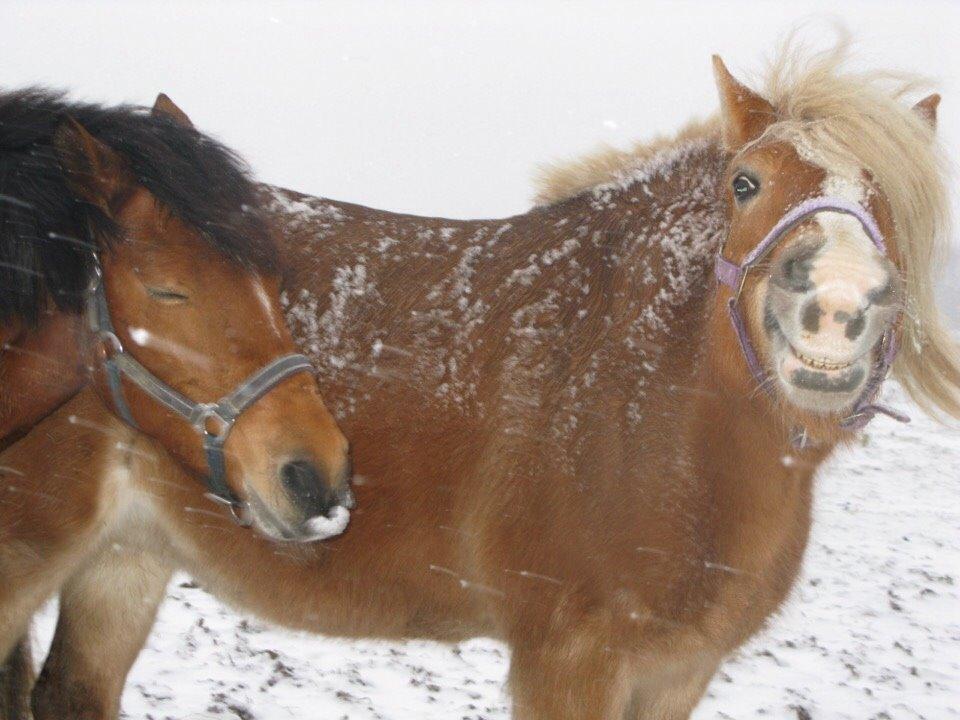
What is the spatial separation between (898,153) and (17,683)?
3.82m

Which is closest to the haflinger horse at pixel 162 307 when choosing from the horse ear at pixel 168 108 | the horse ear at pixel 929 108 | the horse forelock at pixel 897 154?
the horse ear at pixel 168 108

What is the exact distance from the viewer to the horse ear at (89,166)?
1.97 m

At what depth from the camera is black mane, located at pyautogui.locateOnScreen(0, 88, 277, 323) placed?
1.92 metres

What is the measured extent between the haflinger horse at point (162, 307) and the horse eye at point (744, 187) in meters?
1.47

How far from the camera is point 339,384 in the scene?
106 inches

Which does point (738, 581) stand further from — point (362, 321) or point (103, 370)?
point (103, 370)

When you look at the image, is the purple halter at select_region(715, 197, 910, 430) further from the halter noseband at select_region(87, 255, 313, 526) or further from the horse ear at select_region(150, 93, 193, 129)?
the horse ear at select_region(150, 93, 193, 129)

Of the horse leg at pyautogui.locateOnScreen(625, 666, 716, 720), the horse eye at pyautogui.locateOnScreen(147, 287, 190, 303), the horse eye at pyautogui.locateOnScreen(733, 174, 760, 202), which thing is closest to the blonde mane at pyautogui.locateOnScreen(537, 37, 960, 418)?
the horse eye at pyautogui.locateOnScreen(733, 174, 760, 202)

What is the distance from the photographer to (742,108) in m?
2.51

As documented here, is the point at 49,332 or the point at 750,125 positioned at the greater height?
the point at 750,125

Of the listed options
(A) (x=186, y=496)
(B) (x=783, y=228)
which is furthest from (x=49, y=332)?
(B) (x=783, y=228)

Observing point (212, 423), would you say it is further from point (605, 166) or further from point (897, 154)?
point (897, 154)

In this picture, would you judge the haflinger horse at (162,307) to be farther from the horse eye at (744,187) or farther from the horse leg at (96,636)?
the horse eye at (744,187)

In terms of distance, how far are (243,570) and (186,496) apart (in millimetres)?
341
